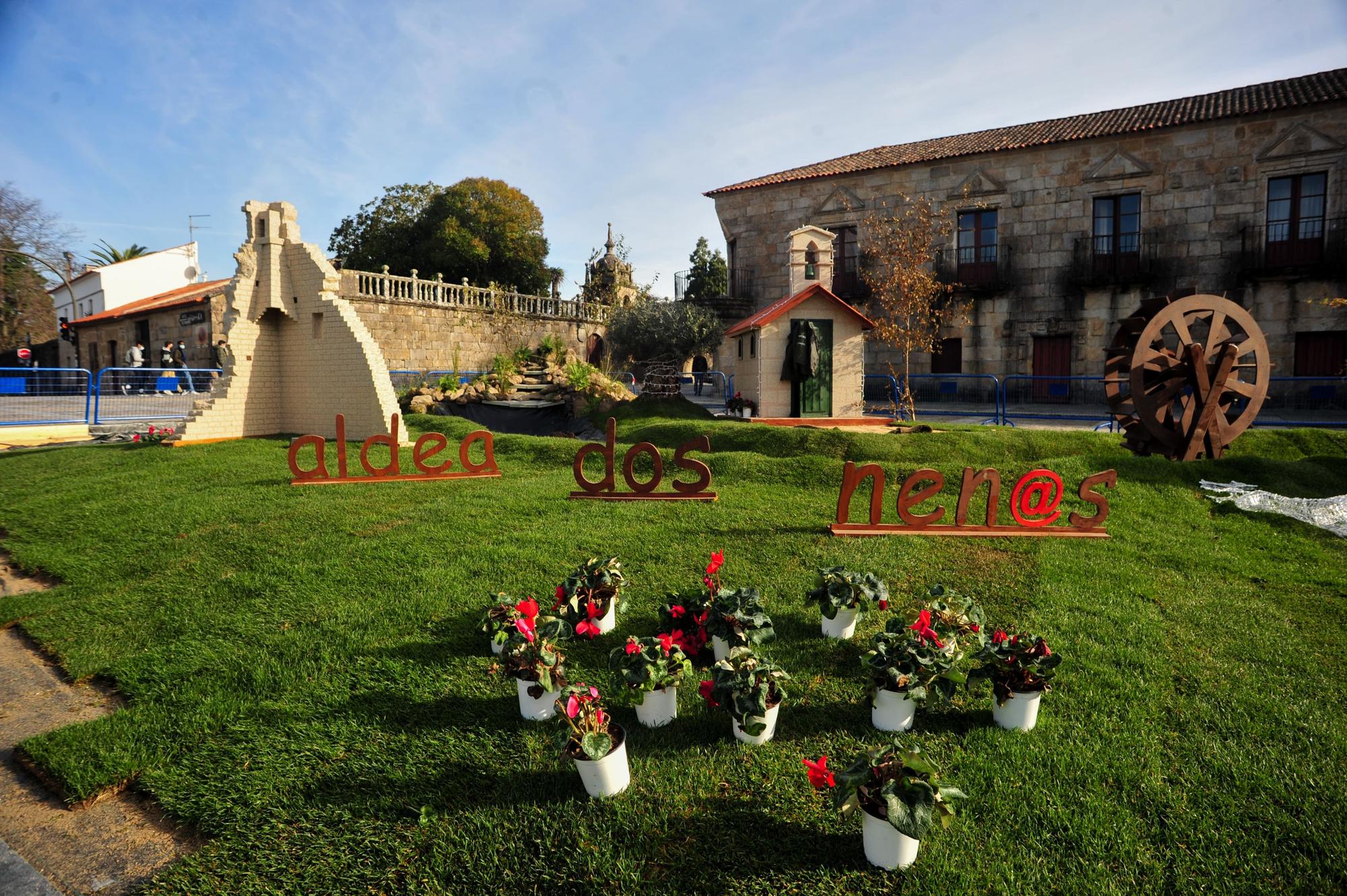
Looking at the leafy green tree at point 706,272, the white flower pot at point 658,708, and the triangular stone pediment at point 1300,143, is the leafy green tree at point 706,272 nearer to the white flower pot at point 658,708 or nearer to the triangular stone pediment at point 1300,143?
the triangular stone pediment at point 1300,143

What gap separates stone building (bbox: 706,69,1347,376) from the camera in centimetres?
2050

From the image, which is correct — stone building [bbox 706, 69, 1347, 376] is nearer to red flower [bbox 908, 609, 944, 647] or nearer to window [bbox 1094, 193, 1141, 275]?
window [bbox 1094, 193, 1141, 275]

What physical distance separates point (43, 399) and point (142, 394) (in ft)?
7.77

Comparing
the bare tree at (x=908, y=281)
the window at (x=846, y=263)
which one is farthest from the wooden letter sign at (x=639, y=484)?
the window at (x=846, y=263)

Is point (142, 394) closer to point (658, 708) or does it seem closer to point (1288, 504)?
point (658, 708)

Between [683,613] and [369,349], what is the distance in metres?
10.6

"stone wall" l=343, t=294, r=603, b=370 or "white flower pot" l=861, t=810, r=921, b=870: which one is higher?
"stone wall" l=343, t=294, r=603, b=370

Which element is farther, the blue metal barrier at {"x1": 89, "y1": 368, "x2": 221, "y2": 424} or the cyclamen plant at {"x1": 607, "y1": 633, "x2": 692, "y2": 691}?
the blue metal barrier at {"x1": 89, "y1": 368, "x2": 221, "y2": 424}

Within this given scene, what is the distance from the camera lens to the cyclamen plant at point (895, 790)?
101 inches

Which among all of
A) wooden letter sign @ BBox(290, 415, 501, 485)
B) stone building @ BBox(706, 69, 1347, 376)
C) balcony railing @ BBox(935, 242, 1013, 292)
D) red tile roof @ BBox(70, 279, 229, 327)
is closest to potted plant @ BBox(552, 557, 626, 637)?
wooden letter sign @ BBox(290, 415, 501, 485)

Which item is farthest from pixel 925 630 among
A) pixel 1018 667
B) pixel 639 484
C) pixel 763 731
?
pixel 639 484

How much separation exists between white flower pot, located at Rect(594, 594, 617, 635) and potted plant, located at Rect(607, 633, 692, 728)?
889 mm

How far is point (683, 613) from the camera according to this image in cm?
431

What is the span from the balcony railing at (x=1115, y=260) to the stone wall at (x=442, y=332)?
813 inches
